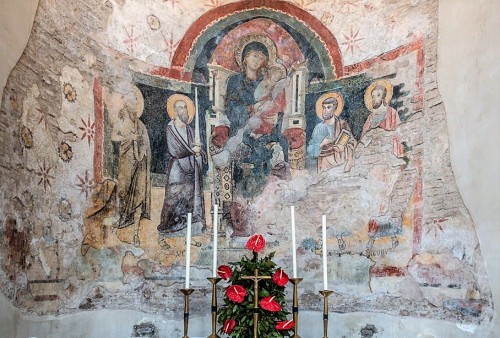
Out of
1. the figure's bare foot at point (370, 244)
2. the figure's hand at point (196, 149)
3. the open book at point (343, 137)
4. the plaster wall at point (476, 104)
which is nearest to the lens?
the plaster wall at point (476, 104)

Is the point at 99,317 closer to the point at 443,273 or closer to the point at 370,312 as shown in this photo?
the point at 370,312

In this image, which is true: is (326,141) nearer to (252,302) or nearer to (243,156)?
(243,156)

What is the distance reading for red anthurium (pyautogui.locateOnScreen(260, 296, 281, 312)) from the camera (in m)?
4.24

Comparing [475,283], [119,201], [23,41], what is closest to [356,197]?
[475,283]

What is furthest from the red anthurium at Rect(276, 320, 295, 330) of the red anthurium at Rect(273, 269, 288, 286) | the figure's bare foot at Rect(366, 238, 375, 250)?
the figure's bare foot at Rect(366, 238, 375, 250)

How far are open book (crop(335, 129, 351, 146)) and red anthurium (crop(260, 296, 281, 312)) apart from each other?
2900 mm

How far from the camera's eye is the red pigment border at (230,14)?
22.4ft

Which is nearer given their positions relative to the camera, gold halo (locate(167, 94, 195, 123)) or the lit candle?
gold halo (locate(167, 94, 195, 123))

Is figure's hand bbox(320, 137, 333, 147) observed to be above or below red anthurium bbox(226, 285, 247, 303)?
above

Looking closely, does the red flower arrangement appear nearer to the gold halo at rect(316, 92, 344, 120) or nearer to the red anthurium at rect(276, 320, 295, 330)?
the red anthurium at rect(276, 320, 295, 330)

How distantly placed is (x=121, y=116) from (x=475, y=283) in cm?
427

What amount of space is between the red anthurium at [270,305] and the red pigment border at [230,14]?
352cm

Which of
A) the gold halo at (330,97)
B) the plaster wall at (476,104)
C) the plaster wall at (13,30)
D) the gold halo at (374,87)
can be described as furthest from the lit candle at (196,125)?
the plaster wall at (476,104)

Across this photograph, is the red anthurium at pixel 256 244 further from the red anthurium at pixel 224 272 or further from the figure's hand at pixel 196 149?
the figure's hand at pixel 196 149
